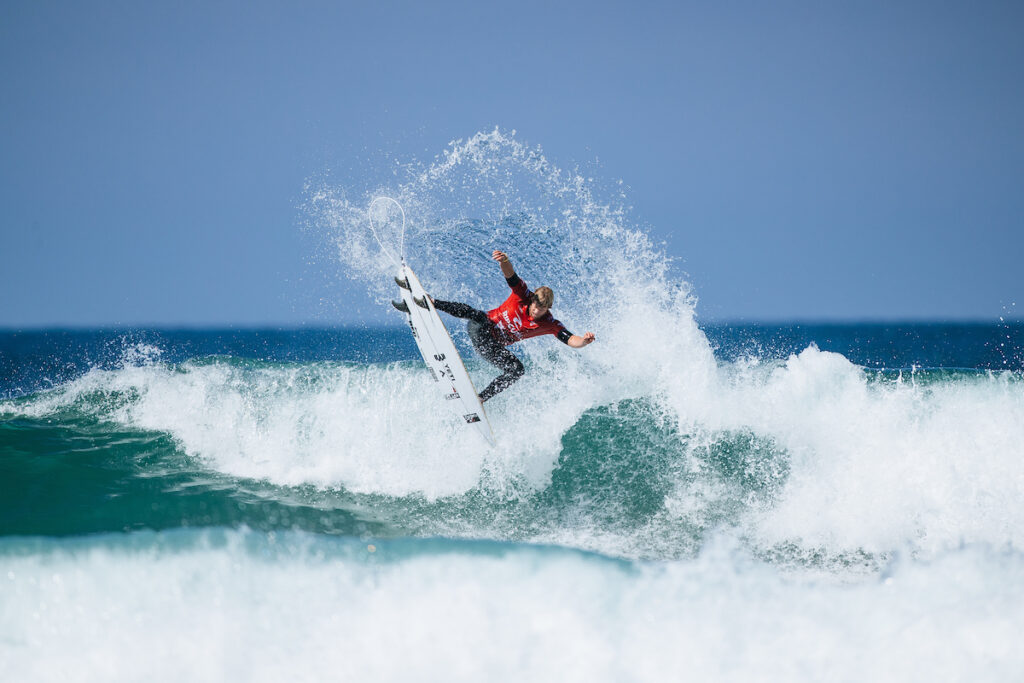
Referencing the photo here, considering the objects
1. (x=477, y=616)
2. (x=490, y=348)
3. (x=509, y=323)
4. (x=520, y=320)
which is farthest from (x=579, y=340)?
(x=477, y=616)

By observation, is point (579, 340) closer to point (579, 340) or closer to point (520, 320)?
point (579, 340)

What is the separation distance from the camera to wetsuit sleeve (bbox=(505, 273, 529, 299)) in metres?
6.03

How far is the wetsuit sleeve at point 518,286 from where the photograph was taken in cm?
603

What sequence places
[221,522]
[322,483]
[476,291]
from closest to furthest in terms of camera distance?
[221,522]
[322,483]
[476,291]

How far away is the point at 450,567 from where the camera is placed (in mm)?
4840

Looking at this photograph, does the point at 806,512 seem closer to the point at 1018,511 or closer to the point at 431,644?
the point at 1018,511

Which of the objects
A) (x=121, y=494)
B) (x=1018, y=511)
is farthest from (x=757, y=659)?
(x=121, y=494)

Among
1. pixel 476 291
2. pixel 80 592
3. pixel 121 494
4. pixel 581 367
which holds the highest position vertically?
pixel 476 291

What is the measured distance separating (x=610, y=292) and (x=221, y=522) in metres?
5.35

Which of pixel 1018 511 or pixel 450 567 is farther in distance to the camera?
pixel 1018 511

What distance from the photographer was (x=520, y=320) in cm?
618

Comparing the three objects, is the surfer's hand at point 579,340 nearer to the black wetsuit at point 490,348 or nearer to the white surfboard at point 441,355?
the black wetsuit at point 490,348

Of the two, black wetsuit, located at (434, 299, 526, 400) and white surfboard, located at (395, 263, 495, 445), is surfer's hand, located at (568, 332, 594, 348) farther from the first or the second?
white surfboard, located at (395, 263, 495, 445)

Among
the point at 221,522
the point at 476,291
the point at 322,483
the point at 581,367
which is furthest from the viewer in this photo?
the point at 476,291
